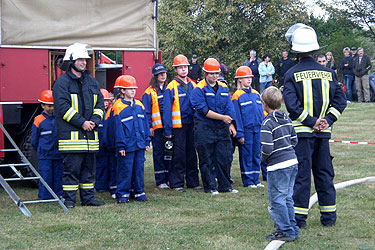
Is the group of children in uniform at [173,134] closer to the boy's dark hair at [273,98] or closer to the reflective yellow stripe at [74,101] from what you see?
the reflective yellow stripe at [74,101]

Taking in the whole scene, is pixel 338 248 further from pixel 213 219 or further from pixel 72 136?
pixel 72 136

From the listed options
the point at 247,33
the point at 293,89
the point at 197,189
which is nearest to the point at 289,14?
the point at 247,33

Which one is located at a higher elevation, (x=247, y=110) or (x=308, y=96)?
(x=308, y=96)

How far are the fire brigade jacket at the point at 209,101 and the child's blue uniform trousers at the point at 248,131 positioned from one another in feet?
1.60

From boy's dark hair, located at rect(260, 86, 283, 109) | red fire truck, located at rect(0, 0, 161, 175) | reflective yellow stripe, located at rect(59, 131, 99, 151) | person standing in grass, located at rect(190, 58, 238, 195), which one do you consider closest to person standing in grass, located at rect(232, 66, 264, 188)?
person standing in grass, located at rect(190, 58, 238, 195)

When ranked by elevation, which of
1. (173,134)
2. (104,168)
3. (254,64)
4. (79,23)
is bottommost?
(104,168)

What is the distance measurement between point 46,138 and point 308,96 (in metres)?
3.90

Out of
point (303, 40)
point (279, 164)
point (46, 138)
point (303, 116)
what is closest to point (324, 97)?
point (303, 116)

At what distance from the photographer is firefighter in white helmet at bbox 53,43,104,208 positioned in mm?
8023

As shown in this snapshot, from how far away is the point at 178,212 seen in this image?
7.71 meters

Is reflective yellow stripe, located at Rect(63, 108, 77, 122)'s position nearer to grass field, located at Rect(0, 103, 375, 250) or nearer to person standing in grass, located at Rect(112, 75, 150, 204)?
person standing in grass, located at Rect(112, 75, 150, 204)

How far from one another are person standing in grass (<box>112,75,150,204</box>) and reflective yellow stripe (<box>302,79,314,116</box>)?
8.78ft

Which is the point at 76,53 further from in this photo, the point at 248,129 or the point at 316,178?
the point at 316,178

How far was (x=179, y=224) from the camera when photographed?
700 centimetres
